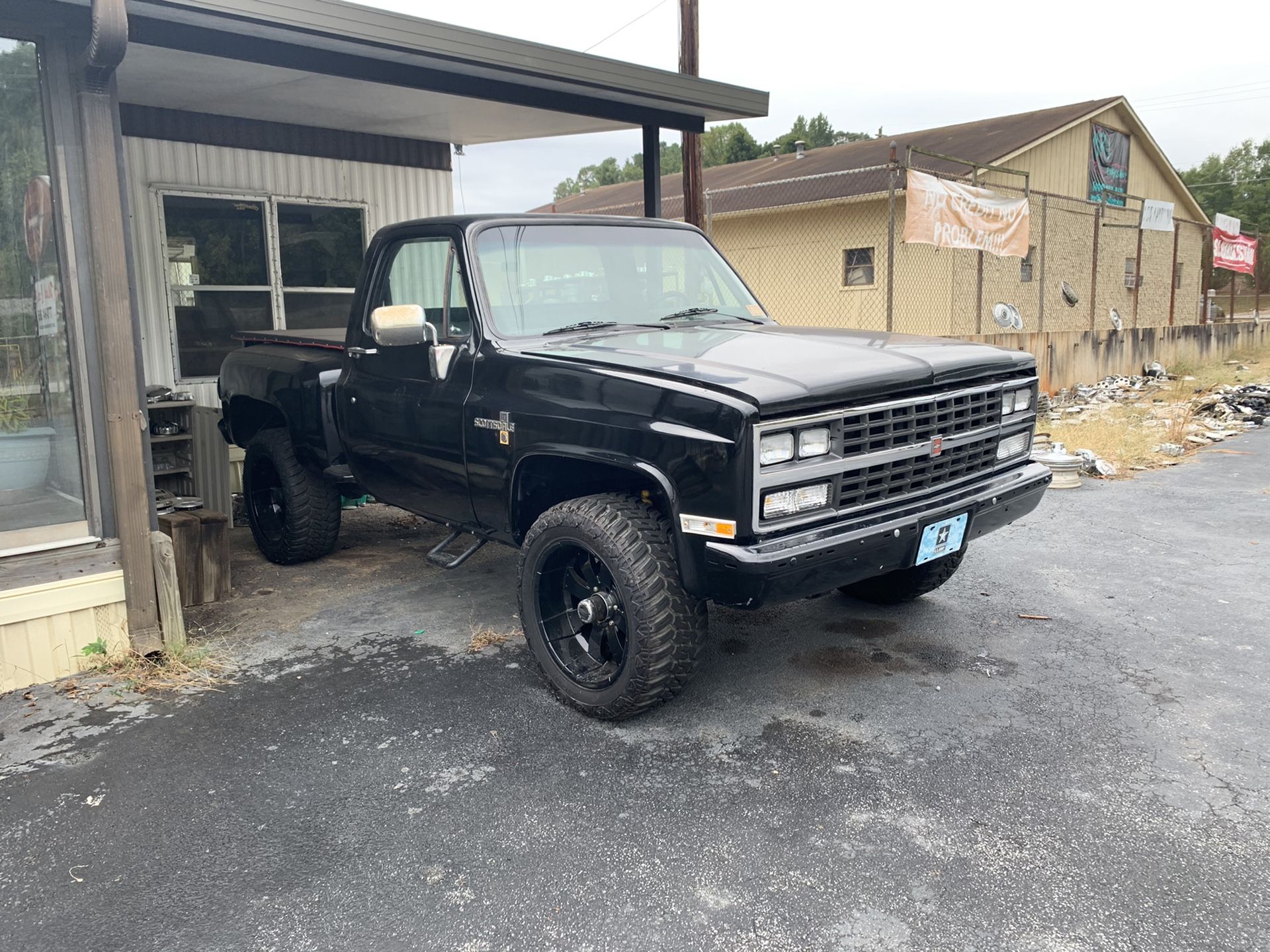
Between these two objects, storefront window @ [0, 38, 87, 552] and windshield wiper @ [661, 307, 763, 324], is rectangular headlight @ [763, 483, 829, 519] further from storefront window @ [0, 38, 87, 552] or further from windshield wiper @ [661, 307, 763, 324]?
storefront window @ [0, 38, 87, 552]

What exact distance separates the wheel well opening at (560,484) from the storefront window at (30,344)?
2055mm

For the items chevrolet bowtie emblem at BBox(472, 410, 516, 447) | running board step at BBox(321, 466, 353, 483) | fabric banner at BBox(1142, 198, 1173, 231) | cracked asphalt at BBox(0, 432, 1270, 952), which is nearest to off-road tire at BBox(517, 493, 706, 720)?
cracked asphalt at BBox(0, 432, 1270, 952)

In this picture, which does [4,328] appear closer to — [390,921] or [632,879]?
[390,921]

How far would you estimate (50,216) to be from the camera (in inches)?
165

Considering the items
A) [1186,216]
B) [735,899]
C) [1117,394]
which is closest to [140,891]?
[735,899]

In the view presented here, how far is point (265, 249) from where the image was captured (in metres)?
8.55

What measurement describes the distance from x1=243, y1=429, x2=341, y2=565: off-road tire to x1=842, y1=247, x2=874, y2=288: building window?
13.9 meters

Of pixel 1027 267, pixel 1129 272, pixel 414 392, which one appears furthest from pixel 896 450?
pixel 1129 272

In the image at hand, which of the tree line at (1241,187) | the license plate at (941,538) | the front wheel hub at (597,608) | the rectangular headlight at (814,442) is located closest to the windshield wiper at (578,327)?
the front wheel hub at (597,608)

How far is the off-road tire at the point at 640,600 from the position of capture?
11.4ft

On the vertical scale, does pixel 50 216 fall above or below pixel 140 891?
above

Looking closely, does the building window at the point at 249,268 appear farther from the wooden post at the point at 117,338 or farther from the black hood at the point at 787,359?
the black hood at the point at 787,359

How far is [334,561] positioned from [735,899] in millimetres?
4326

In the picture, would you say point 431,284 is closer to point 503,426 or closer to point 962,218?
point 503,426
